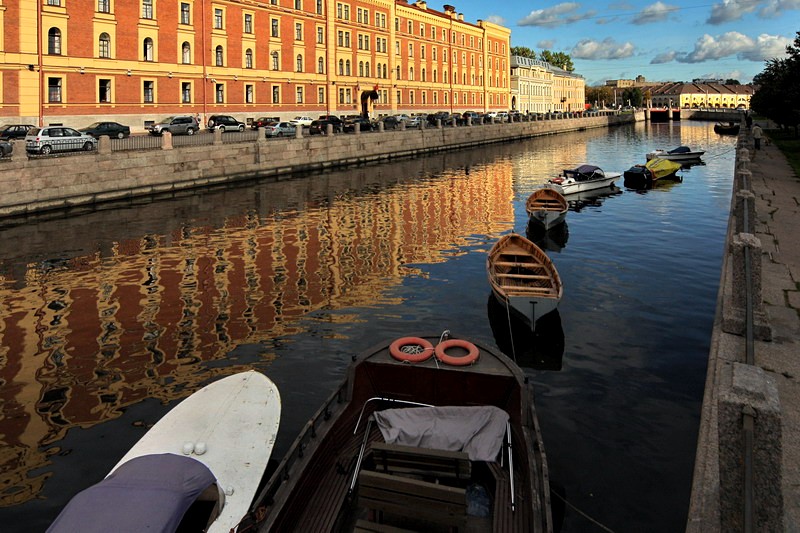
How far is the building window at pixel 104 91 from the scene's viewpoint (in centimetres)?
4919

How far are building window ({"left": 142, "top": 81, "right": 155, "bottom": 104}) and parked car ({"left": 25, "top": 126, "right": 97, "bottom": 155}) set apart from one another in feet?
58.8

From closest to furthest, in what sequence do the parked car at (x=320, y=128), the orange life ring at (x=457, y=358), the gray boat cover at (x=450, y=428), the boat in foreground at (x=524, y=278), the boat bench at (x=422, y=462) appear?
the boat bench at (x=422, y=462), the gray boat cover at (x=450, y=428), the orange life ring at (x=457, y=358), the boat in foreground at (x=524, y=278), the parked car at (x=320, y=128)

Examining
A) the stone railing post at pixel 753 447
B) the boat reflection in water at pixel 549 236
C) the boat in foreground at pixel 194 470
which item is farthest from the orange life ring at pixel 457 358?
the boat reflection in water at pixel 549 236

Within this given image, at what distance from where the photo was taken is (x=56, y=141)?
33.4m

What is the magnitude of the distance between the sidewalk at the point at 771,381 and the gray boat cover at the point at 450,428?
2388mm

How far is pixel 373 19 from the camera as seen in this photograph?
7731 centimetres

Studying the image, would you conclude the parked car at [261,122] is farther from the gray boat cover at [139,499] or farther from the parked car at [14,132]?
the gray boat cover at [139,499]

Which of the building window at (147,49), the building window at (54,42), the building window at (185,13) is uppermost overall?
the building window at (185,13)

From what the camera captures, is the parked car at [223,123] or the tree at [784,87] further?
the parked car at [223,123]

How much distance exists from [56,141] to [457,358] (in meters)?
32.6

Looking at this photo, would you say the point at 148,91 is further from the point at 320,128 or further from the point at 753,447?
the point at 753,447

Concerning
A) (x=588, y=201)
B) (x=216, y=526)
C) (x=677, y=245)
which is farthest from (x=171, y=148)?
(x=216, y=526)

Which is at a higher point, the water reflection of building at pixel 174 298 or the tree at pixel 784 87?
the tree at pixel 784 87

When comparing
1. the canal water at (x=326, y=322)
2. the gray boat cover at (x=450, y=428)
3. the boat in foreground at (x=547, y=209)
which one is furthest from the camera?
the boat in foreground at (x=547, y=209)
